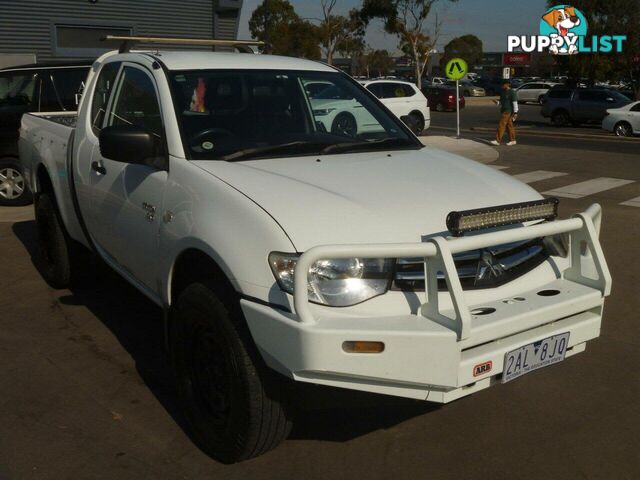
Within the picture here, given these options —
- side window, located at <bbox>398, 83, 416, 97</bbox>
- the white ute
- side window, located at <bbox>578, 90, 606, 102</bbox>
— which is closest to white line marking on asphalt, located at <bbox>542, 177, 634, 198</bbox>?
the white ute

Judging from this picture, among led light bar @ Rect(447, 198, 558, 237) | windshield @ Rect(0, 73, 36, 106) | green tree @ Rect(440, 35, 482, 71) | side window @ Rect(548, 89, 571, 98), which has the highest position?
green tree @ Rect(440, 35, 482, 71)

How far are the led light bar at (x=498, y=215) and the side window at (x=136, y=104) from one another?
1.75 meters

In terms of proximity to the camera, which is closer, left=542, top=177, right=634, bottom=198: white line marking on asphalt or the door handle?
the door handle

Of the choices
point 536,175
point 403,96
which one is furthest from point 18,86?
point 403,96

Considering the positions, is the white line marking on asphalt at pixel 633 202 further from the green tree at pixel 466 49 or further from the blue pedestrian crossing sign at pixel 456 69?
the green tree at pixel 466 49

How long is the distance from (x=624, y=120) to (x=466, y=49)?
85.4 m

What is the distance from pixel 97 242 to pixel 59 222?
98cm

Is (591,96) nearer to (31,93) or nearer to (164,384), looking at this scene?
(31,93)

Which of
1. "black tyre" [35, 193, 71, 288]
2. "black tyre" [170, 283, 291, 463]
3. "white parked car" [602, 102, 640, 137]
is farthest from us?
"white parked car" [602, 102, 640, 137]

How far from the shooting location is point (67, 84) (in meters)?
9.88

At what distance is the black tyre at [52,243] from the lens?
586cm

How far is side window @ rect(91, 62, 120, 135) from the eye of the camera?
5055 millimetres

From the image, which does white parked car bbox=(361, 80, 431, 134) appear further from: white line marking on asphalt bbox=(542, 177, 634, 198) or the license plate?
the license plate

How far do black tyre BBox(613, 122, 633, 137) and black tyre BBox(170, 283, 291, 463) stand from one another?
22.4 meters
